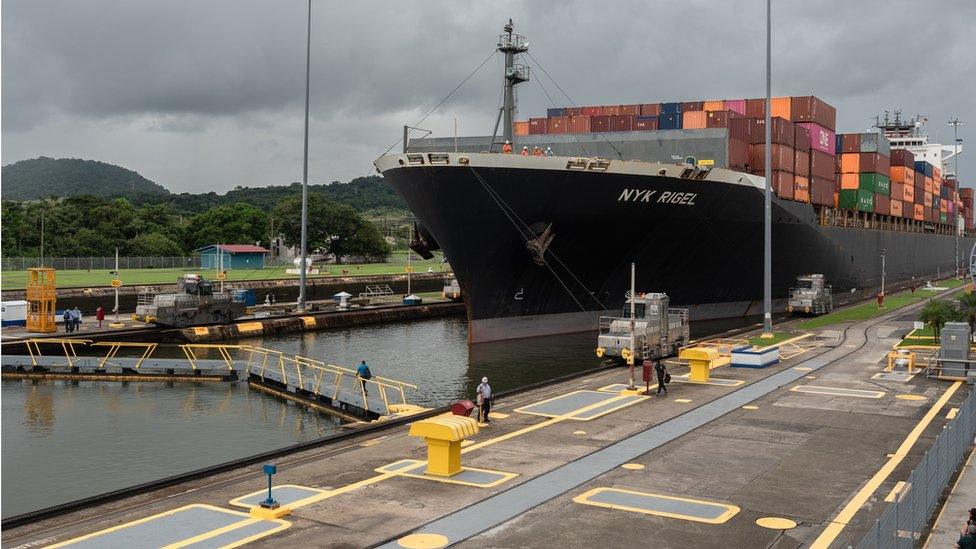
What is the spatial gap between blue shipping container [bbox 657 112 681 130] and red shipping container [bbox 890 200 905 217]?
40.0 meters

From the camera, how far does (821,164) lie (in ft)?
212

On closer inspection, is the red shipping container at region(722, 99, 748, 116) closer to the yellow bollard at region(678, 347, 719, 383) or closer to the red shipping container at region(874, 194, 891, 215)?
the red shipping container at region(874, 194, 891, 215)

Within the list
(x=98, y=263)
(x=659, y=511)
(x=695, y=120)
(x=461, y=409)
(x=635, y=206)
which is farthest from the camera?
(x=98, y=263)

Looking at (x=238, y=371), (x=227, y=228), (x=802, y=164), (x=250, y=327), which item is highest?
(x=802, y=164)

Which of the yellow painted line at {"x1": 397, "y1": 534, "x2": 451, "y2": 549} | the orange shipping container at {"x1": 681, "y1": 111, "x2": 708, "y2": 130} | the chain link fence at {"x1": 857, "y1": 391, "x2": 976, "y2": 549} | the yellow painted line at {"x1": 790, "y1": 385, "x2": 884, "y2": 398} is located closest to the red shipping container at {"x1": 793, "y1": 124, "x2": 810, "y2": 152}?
the orange shipping container at {"x1": 681, "y1": 111, "x2": 708, "y2": 130}

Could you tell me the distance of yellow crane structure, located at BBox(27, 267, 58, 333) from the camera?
47.2m

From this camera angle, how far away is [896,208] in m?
84.6

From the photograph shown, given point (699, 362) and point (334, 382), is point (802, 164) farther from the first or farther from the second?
point (334, 382)

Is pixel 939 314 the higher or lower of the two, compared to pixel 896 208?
lower

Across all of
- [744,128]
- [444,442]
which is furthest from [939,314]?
[444,442]

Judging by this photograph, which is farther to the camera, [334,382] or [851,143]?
[851,143]

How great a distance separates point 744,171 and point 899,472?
38.9 metres

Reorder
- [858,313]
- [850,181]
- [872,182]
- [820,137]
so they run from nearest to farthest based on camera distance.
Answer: [858,313] < [820,137] < [850,181] < [872,182]

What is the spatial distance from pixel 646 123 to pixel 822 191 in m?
20.1
